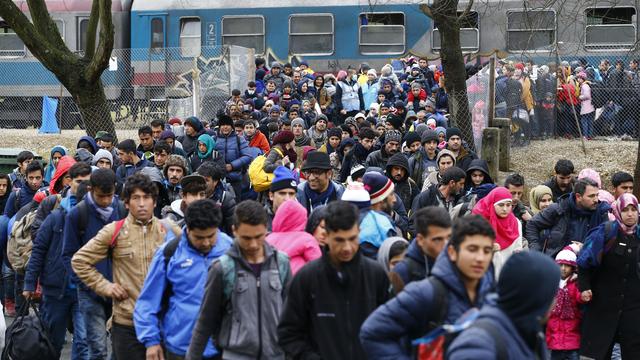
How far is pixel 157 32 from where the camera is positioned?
93.8 ft

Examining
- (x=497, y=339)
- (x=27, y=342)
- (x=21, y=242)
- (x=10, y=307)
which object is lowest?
(x=10, y=307)

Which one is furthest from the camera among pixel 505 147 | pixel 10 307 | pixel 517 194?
pixel 505 147

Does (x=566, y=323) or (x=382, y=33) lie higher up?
(x=382, y=33)

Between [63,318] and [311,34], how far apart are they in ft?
62.7

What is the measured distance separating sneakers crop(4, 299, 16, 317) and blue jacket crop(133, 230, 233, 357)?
680 cm

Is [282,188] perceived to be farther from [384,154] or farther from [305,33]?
[305,33]

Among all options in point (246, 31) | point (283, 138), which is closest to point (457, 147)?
point (283, 138)

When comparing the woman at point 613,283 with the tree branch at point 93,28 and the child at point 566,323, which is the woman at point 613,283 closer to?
the child at point 566,323

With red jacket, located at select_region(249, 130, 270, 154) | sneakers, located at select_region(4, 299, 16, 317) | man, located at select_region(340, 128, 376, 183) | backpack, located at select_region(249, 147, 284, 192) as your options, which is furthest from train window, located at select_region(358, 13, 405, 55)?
sneakers, located at select_region(4, 299, 16, 317)

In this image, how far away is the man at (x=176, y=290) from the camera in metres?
6.80

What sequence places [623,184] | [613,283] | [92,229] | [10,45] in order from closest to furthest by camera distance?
1. [92,229]
2. [613,283]
3. [623,184]
4. [10,45]

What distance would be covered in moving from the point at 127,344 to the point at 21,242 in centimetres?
382

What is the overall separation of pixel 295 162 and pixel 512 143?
5950 mm

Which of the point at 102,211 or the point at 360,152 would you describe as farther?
the point at 360,152
